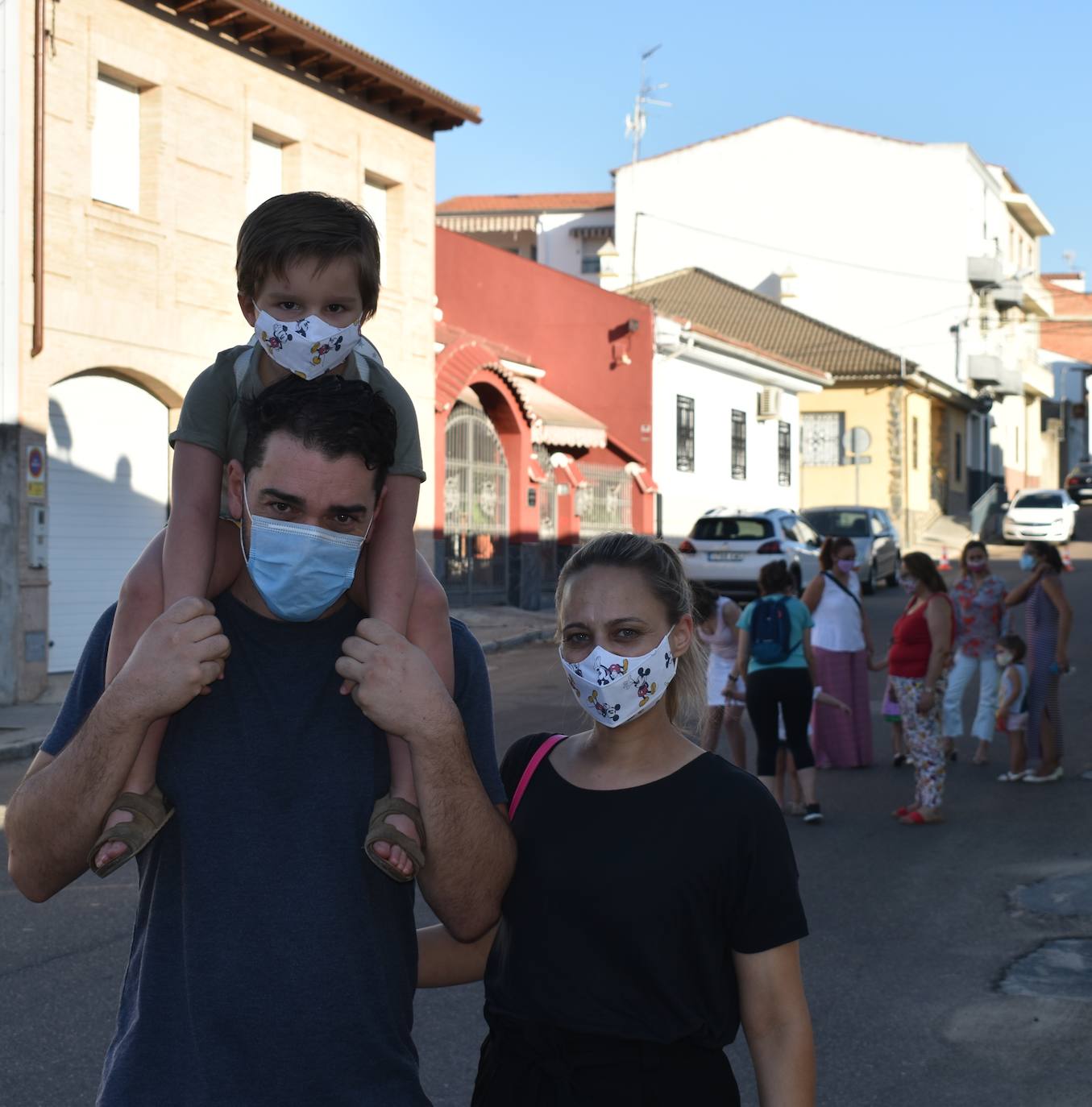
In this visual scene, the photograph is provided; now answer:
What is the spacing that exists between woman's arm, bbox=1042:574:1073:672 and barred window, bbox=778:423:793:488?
95.8ft

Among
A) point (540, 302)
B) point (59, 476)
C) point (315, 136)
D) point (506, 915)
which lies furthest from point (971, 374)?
point (506, 915)

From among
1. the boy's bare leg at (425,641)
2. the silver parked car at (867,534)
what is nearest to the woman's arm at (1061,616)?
the boy's bare leg at (425,641)

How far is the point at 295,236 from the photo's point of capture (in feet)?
8.82

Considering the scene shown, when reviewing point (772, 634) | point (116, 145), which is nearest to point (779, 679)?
point (772, 634)

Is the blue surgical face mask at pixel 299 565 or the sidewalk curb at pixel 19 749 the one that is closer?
the blue surgical face mask at pixel 299 565

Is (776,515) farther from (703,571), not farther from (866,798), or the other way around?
(866,798)

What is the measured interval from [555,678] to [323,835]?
15.3 metres

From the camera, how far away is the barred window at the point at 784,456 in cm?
4128

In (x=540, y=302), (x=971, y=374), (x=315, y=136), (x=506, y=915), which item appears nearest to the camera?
(x=506, y=915)

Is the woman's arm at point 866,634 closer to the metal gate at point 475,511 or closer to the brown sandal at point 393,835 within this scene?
the brown sandal at point 393,835

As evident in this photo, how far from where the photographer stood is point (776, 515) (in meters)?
27.3

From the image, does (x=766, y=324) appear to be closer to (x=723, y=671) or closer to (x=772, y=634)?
(x=723, y=671)

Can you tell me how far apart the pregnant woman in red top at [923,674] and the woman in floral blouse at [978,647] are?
1169 millimetres

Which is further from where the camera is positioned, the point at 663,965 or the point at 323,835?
the point at 663,965
